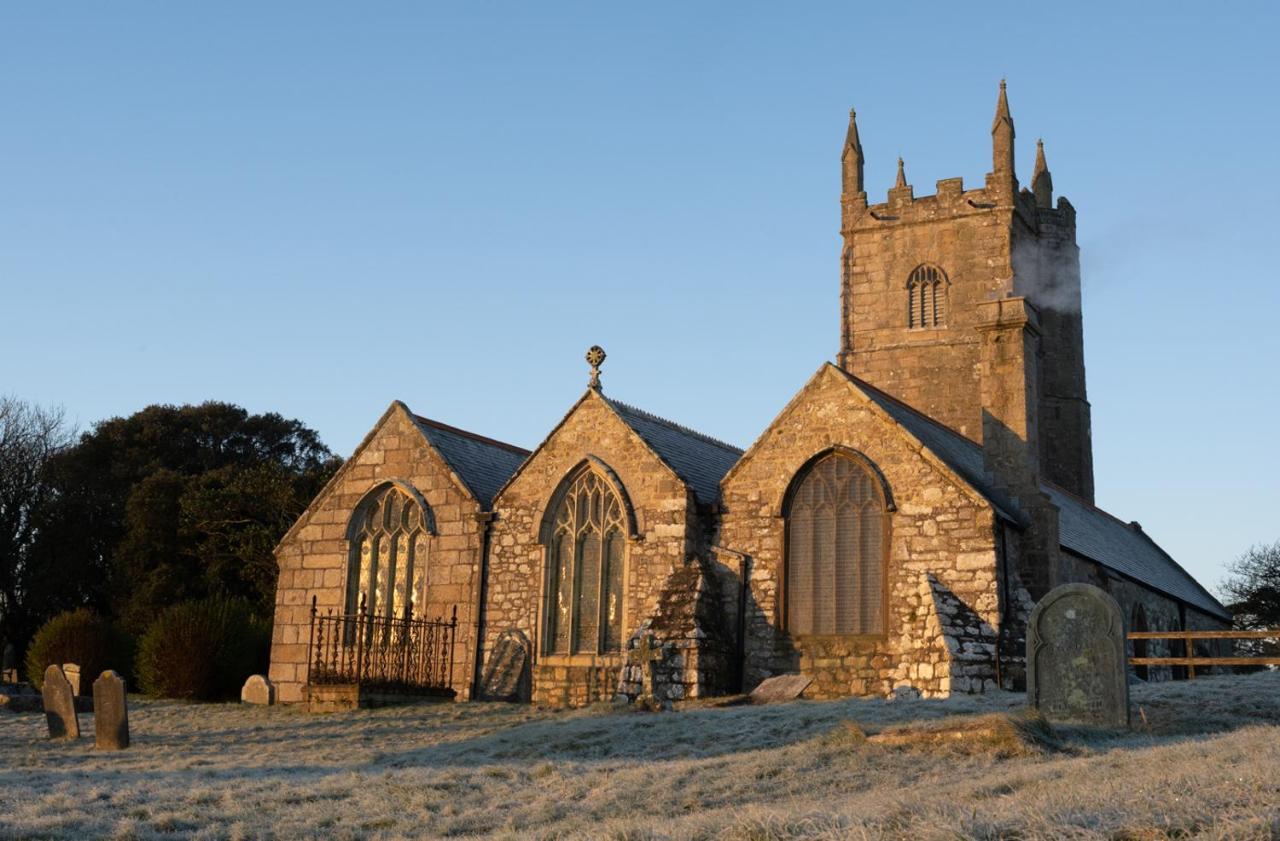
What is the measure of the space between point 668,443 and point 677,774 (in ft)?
42.7

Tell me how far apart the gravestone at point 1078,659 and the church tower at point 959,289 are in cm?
2194

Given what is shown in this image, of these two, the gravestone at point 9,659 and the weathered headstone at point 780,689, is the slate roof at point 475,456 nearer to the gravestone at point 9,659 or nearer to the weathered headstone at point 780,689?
the weathered headstone at point 780,689

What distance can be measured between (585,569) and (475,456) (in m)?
4.44

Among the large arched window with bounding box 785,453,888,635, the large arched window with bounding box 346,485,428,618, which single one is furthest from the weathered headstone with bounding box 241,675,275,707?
the large arched window with bounding box 785,453,888,635

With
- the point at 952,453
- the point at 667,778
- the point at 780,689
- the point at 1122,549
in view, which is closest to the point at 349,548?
the point at 780,689

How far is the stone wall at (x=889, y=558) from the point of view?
69.8ft

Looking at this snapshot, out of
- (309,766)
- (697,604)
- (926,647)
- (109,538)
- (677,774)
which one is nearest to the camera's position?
(677,774)

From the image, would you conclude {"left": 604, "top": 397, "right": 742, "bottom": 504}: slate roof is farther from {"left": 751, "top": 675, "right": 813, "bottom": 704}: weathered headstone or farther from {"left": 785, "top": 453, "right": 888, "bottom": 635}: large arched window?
{"left": 751, "top": 675, "right": 813, "bottom": 704}: weathered headstone

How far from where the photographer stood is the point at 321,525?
2725 centimetres

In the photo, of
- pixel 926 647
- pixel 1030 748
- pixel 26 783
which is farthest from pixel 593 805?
pixel 926 647

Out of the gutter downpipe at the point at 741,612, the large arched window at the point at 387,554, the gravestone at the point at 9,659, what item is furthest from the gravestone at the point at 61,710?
the gravestone at the point at 9,659

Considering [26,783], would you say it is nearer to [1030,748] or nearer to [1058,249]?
[1030,748]

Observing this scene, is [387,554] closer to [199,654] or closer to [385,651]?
[385,651]

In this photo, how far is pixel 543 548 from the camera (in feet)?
82.5
